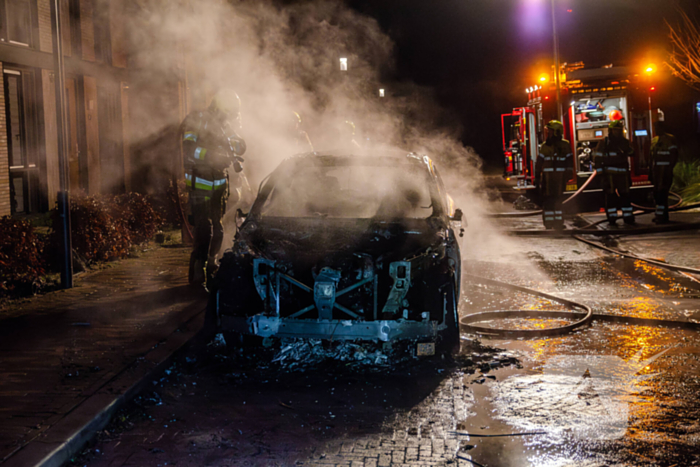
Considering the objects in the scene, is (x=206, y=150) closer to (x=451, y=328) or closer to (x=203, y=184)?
(x=203, y=184)

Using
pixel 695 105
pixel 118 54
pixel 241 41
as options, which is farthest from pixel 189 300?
pixel 695 105

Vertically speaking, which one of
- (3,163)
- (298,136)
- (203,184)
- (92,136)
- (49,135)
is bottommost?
(203,184)

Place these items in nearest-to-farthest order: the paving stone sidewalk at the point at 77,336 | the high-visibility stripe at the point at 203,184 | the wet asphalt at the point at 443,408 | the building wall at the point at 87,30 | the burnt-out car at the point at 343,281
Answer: the wet asphalt at the point at 443,408
the paving stone sidewalk at the point at 77,336
the burnt-out car at the point at 343,281
the high-visibility stripe at the point at 203,184
the building wall at the point at 87,30

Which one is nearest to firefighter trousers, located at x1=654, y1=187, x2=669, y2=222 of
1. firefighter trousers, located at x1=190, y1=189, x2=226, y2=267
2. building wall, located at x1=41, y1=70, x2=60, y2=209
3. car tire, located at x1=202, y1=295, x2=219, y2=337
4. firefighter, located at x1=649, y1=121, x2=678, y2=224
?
firefighter, located at x1=649, y1=121, x2=678, y2=224

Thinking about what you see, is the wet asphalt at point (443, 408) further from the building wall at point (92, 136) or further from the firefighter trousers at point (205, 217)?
the building wall at point (92, 136)

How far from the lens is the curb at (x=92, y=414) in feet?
10.7

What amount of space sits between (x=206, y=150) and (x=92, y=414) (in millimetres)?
4033

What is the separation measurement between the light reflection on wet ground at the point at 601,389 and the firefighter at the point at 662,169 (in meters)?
5.85

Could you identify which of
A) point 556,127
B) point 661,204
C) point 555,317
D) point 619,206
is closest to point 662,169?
point 661,204

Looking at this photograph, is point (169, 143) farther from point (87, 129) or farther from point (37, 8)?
point (37, 8)

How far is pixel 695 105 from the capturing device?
25031mm

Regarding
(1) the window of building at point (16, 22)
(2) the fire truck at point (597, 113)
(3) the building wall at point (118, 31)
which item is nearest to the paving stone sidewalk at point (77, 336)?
(1) the window of building at point (16, 22)

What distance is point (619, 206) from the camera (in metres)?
13.1

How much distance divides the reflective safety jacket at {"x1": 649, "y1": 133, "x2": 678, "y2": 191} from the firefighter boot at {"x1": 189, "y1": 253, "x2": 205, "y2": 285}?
29.6ft
